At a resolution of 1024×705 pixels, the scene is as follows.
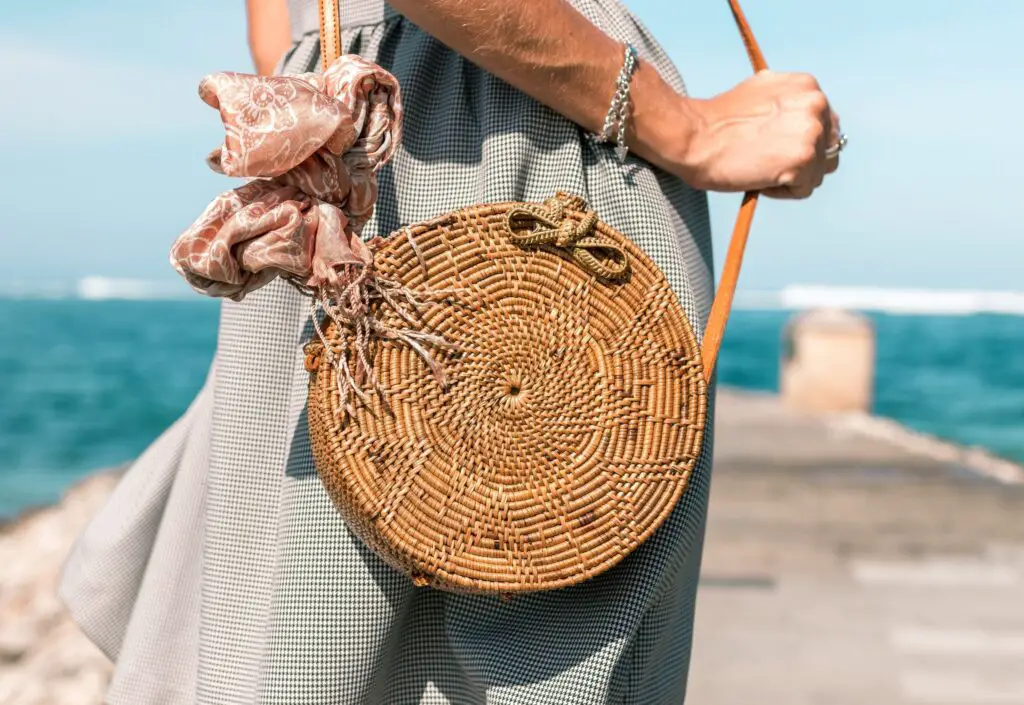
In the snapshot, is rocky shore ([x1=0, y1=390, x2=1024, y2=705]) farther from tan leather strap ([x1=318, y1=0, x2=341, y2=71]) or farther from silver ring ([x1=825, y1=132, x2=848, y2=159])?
tan leather strap ([x1=318, y1=0, x2=341, y2=71])

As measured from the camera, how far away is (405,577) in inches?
48.8

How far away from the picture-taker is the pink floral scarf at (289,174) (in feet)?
3.48

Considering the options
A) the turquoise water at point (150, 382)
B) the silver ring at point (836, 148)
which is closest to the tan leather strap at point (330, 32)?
the silver ring at point (836, 148)

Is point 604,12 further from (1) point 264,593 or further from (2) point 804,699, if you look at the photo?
(2) point 804,699

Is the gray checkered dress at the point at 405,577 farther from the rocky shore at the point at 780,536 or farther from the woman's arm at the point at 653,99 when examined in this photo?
the rocky shore at the point at 780,536

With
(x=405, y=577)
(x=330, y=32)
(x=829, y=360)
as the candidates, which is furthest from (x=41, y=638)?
(x=829, y=360)

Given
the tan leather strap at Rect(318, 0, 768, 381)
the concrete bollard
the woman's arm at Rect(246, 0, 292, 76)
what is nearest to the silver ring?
the tan leather strap at Rect(318, 0, 768, 381)

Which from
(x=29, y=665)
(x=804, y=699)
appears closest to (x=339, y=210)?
(x=804, y=699)

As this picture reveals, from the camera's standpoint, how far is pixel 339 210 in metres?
1.11

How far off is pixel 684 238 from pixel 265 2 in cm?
77

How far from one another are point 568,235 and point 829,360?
419 inches

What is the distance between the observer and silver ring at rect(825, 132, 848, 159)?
1.47 metres

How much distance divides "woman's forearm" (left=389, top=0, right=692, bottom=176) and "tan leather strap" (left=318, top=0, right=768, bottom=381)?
0.08 metres

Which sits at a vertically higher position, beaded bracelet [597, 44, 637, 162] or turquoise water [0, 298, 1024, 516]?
beaded bracelet [597, 44, 637, 162]
